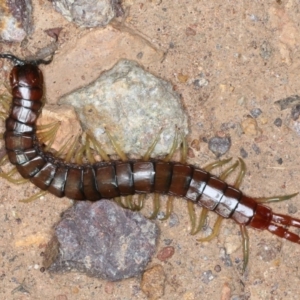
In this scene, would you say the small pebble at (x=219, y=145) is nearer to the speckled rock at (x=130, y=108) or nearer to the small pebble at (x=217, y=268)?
the speckled rock at (x=130, y=108)

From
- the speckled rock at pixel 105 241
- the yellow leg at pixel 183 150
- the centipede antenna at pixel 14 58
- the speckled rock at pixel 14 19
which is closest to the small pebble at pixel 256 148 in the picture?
the yellow leg at pixel 183 150

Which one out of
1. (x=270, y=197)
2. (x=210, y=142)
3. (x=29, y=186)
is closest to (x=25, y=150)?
(x=29, y=186)

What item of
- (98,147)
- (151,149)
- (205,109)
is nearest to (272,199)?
(205,109)

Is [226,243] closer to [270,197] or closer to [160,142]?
[270,197]

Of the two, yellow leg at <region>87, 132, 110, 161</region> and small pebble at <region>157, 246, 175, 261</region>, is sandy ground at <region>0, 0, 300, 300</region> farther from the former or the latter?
yellow leg at <region>87, 132, 110, 161</region>

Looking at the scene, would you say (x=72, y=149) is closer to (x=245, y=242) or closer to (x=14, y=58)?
(x=14, y=58)

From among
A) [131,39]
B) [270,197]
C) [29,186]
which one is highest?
[131,39]
